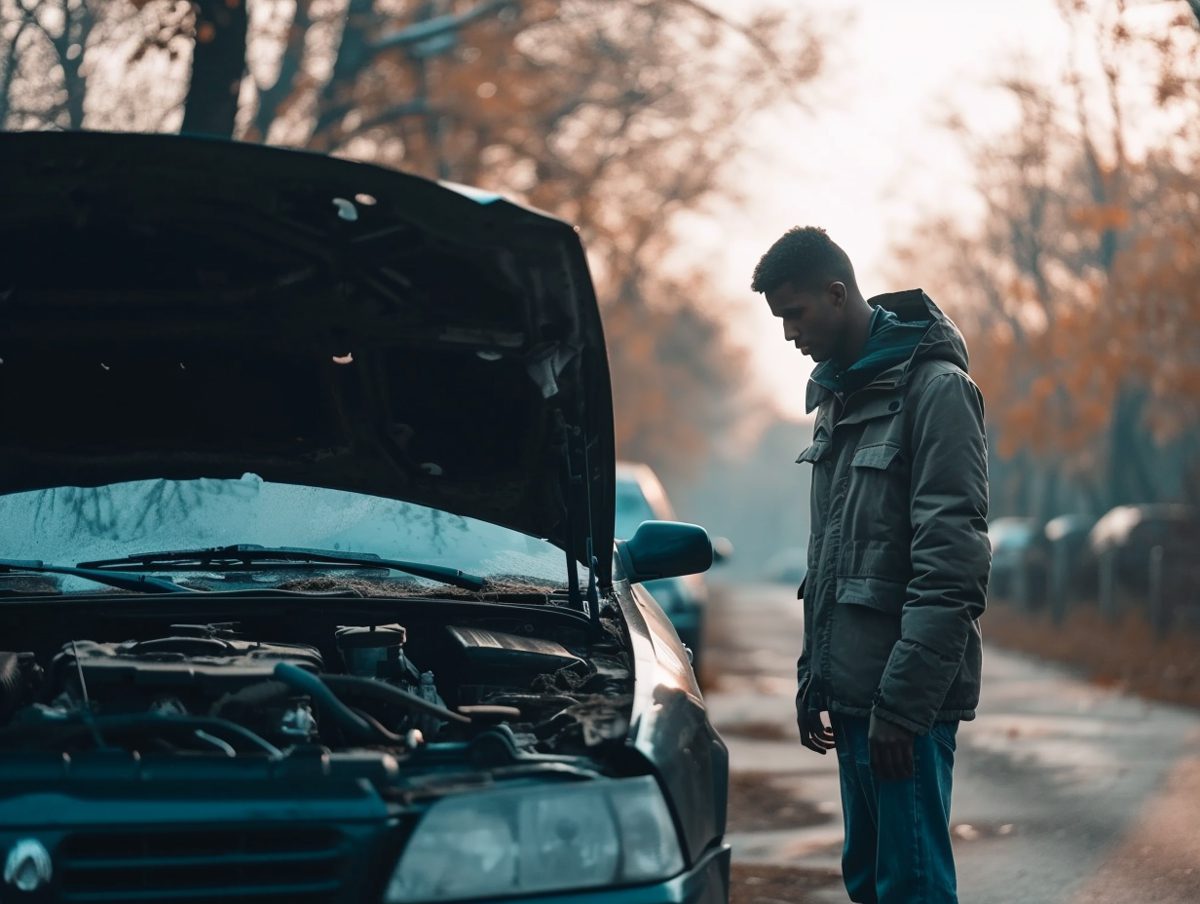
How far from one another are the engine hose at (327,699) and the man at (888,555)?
104cm

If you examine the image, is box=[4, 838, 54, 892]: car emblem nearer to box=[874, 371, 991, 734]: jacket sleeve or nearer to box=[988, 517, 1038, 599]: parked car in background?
box=[874, 371, 991, 734]: jacket sleeve

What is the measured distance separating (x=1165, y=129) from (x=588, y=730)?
18.6m

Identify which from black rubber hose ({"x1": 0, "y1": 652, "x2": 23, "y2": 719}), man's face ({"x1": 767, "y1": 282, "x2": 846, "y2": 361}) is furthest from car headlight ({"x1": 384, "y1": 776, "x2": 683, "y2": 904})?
man's face ({"x1": 767, "y1": 282, "x2": 846, "y2": 361})

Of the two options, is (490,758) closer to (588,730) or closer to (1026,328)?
(588,730)

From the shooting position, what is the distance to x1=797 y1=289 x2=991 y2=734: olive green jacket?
3.46 m

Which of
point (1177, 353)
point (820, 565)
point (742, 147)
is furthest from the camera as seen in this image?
point (742, 147)

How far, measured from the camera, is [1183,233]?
20.3m

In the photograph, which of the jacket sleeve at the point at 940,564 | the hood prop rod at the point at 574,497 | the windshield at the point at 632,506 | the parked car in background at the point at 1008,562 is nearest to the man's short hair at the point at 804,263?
the jacket sleeve at the point at 940,564

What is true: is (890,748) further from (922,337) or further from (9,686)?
(9,686)

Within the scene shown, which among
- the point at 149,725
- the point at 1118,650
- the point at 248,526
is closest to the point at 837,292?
the point at 248,526

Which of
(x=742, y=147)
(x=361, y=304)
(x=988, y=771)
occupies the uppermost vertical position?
(x=742, y=147)

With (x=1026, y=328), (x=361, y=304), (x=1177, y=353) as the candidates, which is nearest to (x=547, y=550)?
(x=361, y=304)

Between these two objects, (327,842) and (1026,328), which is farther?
(1026,328)

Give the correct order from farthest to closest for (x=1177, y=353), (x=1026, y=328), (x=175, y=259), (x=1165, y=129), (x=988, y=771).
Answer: (x=1026, y=328)
(x=1177, y=353)
(x=1165, y=129)
(x=988, y=771)
(x=175, y=259)
